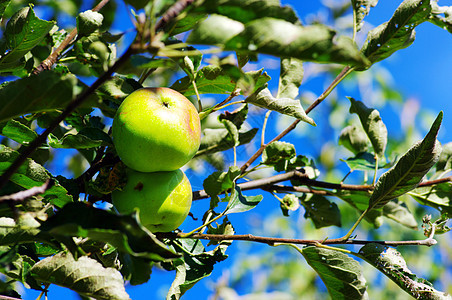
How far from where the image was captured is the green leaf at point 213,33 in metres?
0.66

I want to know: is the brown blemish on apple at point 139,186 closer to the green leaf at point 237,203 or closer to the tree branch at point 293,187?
the green leaf at point 237,203

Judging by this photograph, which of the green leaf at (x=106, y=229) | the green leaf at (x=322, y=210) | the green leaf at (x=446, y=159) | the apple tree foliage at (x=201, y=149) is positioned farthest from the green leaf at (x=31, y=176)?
the green leaf at (x=446, y=159)

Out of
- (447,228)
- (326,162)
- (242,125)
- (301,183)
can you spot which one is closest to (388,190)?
(447,228)

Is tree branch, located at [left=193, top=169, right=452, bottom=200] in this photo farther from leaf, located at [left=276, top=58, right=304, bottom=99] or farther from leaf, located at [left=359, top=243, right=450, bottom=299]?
leaf, located at [left=359, top=243, right=450, bottom=299]

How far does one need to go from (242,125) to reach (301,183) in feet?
0.97

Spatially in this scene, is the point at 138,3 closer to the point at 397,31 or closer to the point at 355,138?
the point at 397,31

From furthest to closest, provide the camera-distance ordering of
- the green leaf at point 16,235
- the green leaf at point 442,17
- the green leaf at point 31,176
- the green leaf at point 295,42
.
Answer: the green leaf at point 442,17, the green leaf at point 31,176, the green leaf at point 16,235, the green leaf at point 295,42

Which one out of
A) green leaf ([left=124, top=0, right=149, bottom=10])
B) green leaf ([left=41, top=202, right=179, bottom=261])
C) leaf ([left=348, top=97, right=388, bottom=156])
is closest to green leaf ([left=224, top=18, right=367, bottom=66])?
green leaf ([left=124, top=0, right=149, bottom=10])

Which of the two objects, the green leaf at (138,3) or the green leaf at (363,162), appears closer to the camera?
the green leaf at (138,3)

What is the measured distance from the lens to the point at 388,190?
1.16 metres

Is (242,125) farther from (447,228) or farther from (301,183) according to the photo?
(447,228)

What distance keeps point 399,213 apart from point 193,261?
0.97m

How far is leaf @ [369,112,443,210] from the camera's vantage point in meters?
1.05

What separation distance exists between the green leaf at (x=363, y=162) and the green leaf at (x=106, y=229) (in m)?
1.15
